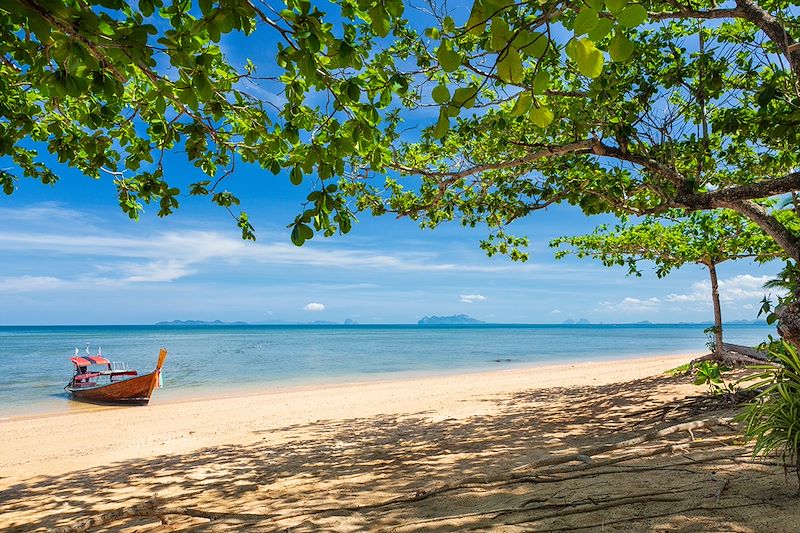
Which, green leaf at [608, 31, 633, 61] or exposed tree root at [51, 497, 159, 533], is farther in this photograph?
exposed tree root at [51, 497, 159, 533]

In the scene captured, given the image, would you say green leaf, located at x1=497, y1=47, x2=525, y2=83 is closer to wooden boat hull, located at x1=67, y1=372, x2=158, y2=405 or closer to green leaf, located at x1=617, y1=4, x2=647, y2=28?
green leaf, located at x1=617, y1=4, x2=647, y2=28

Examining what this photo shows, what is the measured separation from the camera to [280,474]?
525 centimetres

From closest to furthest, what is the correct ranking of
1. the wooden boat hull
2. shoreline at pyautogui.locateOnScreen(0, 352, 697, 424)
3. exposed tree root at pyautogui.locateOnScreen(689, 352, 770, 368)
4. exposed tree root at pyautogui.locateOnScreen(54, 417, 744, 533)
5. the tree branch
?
exposed tree root at pyautogui.locateOnScreen(54, 417, 744, 533), the tree branch, exposed tree root at pyautogui.locateOnScreen(689, 352, 770, 368), shoreline at pyautogui.locateOnScreen(0, 352, 697, 424), the wooden boat hull

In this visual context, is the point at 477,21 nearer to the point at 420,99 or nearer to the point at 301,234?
the point at 301,234

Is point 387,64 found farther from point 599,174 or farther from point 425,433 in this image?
point 425,433

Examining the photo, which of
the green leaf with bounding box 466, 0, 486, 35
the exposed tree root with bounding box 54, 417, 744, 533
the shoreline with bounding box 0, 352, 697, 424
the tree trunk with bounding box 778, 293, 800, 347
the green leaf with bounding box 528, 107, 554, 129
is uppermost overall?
the green leaf with bounding box 466, 0, 486, 35

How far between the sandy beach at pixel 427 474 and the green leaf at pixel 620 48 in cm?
246

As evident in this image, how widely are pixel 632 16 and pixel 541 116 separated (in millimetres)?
370

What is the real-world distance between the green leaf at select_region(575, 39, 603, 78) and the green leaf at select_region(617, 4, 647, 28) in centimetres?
9

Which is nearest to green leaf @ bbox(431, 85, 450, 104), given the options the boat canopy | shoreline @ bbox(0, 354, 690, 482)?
shoreline @ bbox(0, 354, 690, 482)

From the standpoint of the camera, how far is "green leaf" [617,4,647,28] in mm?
1209

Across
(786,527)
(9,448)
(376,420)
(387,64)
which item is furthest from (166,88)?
(9,448)

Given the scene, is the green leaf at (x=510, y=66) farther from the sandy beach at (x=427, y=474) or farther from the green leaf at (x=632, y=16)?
the sandy beach at (x=427, y=474)

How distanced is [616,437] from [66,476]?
23.1 feet
